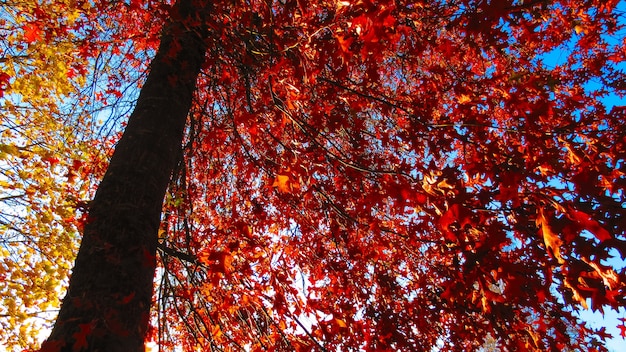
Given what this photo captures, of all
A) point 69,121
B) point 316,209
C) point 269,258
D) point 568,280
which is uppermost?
point 69,121

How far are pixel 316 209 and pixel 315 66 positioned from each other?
2241mm

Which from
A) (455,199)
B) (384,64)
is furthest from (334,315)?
(384,64)

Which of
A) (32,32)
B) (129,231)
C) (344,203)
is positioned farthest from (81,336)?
(32,32)

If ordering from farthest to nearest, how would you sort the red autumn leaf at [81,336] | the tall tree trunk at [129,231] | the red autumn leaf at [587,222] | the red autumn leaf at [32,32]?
the red autumn leaf at [32,32], the red autumn leaf at [587,222], the tall tree trunk at [129,231], the red autumn leaf at [81,336]

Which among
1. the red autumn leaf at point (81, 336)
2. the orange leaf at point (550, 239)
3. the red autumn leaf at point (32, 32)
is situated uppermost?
the red autumn leaf at point (32, 32)

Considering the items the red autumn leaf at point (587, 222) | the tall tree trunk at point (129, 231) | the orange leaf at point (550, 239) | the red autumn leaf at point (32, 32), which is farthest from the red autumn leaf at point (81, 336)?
the red autumn leaf at point (32, 32)

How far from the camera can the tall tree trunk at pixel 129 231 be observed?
140cm

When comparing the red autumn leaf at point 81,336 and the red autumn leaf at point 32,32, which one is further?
the red autumn leaf at point 32,32

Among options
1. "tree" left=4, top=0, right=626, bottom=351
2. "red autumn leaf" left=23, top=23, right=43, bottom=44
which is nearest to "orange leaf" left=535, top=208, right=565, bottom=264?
"tree" left=4, top=0, right=626, bottom=351

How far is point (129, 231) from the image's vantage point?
179 centimetres

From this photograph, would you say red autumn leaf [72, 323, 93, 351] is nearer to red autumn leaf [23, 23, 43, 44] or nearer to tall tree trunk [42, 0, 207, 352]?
tall tree trunk [42, 0, 207, 352]

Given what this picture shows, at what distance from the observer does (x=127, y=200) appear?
1.89 m

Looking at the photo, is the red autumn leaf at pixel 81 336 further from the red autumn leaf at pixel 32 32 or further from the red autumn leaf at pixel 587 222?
the red autumn leaf at pixel 32 32

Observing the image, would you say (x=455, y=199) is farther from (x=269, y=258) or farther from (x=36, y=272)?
(x=36, y=272)
